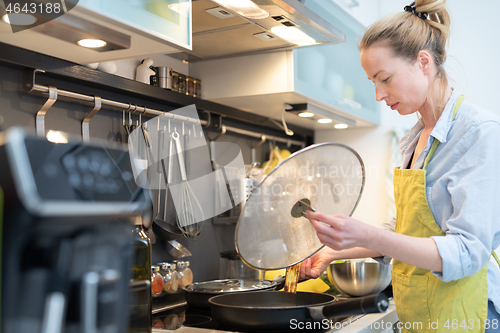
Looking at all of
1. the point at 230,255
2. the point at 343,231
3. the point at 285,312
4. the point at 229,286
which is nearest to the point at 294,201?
the point at 343,231

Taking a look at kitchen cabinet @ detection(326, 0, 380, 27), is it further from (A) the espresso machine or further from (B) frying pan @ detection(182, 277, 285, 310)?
(A) the espresso machine

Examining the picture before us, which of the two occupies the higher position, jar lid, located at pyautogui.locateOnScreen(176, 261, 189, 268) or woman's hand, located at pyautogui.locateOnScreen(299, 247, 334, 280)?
woman's hand, located at pyautogui.locateOnScreen(299, 247, 334, 280)

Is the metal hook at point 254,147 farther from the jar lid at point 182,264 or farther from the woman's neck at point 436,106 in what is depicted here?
the woman's neck at point 436,106

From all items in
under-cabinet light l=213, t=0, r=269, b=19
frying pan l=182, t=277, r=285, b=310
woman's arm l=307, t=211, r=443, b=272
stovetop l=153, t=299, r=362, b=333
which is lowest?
stovetop l=153, t=299, r=362, b=333

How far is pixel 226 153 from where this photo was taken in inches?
69.7

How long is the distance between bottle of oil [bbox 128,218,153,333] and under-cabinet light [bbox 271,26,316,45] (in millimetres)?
778

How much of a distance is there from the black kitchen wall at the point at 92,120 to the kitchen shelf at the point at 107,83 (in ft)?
0.05

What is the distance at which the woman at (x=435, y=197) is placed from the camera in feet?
2.73

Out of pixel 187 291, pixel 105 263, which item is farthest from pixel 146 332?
pixel 187 291

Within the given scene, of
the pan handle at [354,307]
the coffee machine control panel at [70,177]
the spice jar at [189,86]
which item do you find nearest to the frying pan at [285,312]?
the pan handle at [354,307]

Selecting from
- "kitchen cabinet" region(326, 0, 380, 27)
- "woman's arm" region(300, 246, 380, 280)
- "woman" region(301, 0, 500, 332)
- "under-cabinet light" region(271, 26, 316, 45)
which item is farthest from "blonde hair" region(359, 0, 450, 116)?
"kitchen cabinet" region(326, 0, 380, 27)

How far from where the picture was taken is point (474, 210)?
837 millimetres

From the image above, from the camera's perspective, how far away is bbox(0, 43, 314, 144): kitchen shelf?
102cm

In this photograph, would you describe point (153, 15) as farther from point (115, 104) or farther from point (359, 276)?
point (359, 276)
